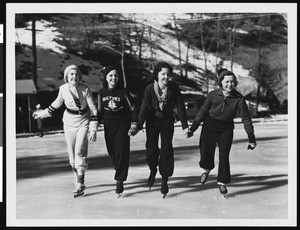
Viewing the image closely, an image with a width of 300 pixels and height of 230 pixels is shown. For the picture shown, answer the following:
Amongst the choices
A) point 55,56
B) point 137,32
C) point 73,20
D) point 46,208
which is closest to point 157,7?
point 137,32

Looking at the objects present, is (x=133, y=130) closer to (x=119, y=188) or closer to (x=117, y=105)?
(x=117, y=105)

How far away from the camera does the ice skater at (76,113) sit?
5.17m

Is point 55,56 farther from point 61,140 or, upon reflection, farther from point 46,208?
point 46,208

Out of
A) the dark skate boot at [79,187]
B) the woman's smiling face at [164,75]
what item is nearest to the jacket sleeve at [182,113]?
the woman's smiling face at [164,75]

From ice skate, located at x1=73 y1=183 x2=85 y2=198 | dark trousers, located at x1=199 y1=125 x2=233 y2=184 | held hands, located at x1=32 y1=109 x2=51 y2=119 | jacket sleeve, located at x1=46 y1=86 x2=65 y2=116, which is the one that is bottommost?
ice skate, located at x1=73 y1=183 x2=85 y2=198

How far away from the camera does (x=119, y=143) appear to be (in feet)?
16.7

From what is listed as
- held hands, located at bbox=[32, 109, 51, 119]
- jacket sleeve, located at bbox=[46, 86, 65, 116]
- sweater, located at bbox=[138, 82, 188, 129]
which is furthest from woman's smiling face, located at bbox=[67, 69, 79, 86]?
sweater, located at bbox=[138, 82, 188, 129]

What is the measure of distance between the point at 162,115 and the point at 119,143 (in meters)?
0.58

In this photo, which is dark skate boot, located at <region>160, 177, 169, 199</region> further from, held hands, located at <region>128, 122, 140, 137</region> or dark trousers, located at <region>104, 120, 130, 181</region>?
held hands, located at <region>128, 122, 140, 137</region>

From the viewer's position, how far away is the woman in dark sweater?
516 cm

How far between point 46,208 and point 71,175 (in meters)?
0.50

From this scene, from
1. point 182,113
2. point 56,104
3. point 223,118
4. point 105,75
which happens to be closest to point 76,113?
point 56,104

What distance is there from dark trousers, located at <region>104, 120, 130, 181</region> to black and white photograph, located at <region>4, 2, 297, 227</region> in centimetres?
1

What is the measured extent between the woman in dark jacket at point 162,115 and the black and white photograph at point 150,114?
12 millimetres
